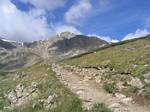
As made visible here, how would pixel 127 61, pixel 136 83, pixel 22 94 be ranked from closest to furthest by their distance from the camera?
pixel 136 83 → pixel 22 94 → pixel 127 61

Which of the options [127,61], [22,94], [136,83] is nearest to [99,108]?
[136,83]

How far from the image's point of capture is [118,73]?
32562 mm

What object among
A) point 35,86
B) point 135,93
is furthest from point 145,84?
point 35,86

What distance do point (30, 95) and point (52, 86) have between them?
5.73 feet

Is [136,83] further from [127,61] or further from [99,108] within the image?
[127,61]

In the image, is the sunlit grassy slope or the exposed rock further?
the sunlit grassy slope

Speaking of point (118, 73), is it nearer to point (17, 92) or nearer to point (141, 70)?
point (141, 70)

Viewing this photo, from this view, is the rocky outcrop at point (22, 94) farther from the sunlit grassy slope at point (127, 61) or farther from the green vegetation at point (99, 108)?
the sunlit grassy slope at point (127, 61)

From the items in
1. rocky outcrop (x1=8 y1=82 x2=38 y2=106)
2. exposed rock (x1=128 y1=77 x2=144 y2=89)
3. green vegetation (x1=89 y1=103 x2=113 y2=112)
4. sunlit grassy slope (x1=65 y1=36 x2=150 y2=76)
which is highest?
sunlit grassy slope (x1=65 y1=36 x2=150 y2=76)

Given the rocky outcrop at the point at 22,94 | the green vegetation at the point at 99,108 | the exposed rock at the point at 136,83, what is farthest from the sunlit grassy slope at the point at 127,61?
the green vegetation at the point at 99,108

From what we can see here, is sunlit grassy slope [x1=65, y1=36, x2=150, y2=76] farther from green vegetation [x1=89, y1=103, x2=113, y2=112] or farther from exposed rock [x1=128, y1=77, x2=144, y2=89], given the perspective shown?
green vegetation [x1=89, y1=103, x2=113, y2=112]

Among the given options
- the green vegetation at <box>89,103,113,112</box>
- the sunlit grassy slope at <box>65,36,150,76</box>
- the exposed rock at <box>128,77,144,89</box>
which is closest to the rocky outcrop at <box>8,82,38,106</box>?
the green vegetation at <box>89,103,113,112</box>

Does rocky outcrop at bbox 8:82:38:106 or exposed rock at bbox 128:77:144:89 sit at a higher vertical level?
exposed rock at bbox 128:77:144:89

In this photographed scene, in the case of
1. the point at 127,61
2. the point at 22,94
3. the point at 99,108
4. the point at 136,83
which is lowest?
the point at 99,108
